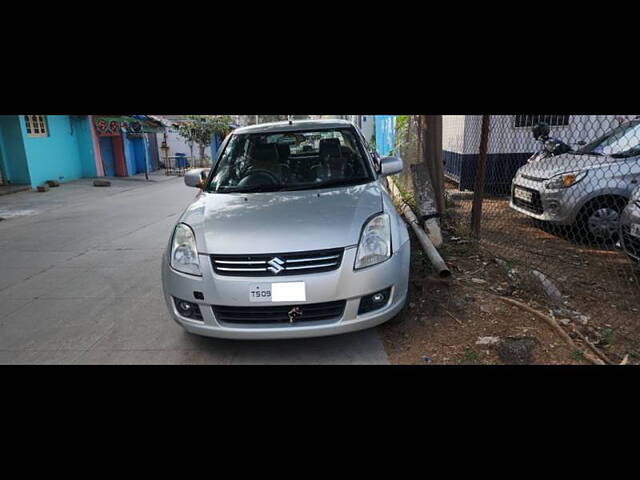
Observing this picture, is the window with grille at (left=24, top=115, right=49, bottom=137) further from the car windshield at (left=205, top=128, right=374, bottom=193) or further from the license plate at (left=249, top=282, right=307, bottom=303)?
the license plate at (left=249, top=282, right=307, bottom=303)

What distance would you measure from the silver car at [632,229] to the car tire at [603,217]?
1.12m

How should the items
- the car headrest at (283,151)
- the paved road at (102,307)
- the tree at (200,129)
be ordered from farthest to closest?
the tree at (200,129) < the car headrest at (283,151) < the paved road at (102,307)

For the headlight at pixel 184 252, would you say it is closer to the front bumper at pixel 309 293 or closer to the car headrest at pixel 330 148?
the front bumper at pixel 309 293

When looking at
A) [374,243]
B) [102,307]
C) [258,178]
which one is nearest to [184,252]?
[258,178]

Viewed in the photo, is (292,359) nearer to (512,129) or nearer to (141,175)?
(512,129)

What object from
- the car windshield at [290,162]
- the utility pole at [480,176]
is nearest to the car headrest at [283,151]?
the car windshield at [290,162]

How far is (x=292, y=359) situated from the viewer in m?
3.09

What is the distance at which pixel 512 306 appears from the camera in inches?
141

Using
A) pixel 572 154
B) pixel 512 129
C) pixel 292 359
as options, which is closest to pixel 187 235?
pixel 292 359

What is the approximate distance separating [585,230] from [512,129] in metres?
4.26

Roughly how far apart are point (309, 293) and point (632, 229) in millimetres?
3062

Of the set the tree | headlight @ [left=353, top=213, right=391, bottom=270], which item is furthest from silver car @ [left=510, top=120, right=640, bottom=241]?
the tree

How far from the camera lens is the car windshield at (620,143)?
16.4 ft

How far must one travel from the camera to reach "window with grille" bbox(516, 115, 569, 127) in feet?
27.1
